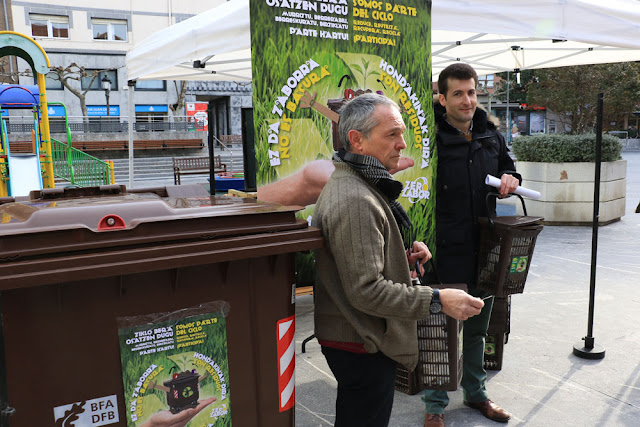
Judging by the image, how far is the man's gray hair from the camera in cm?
197

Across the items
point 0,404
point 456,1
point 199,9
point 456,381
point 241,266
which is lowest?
point 456,381

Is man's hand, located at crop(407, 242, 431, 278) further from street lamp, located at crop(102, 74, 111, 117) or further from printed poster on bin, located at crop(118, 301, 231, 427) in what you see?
street lamp, located at crop(102, 74, 111, 117)

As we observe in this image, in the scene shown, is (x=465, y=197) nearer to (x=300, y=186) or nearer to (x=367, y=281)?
(x=300, y=186)

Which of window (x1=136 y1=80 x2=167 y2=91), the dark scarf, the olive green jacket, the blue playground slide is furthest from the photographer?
window (x1=136 y1=80 x2=167 y2=91)

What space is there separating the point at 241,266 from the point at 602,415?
2473 mm

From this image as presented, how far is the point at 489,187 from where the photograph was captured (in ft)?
10.1

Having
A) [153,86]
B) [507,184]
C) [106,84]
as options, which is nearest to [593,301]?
[507,184]

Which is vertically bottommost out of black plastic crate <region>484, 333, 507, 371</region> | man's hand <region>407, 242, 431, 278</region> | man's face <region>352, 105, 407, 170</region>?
black plastic crate <region>484, 333, 507, 371</region>

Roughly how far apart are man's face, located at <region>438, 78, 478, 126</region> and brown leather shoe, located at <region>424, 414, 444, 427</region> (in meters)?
1.68

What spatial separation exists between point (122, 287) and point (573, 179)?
880 cm

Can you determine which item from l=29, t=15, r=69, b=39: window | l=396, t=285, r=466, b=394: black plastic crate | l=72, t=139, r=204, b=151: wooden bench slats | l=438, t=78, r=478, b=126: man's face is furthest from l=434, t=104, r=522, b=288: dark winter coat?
l=29, t=15, r=69, b=39: window

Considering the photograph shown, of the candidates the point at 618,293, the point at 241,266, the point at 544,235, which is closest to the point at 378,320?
the point at 241,266

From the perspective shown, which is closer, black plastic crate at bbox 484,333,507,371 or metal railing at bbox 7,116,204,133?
black plastic crate at bbox 484,333,507,371

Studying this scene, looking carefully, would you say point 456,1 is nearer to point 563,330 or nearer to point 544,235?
point 563,330
